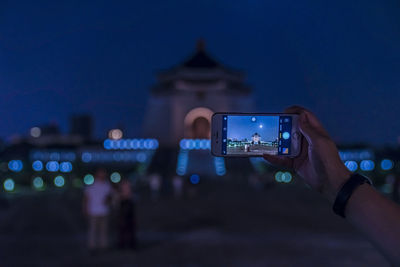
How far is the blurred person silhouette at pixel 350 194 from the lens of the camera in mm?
1062

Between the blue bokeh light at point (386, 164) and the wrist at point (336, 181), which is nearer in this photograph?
the wrist at point (336, 181)

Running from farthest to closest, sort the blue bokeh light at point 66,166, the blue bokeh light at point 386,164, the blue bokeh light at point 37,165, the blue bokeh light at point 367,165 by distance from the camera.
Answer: the blue bokeh light at point 66,166, the blue bokeh light at point 37,165, the blue bokeh light at point 367,165, the blue bokeh light at point 386,164

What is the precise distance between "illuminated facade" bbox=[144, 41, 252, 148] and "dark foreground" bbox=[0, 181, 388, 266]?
66.8ft

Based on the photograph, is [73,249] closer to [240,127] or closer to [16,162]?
[240,127]

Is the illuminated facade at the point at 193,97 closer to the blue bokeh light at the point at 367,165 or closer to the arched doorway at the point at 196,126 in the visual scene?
the arched doorway at the point at 196,126

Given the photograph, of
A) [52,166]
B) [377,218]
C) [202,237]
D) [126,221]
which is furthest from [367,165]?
[52,166]

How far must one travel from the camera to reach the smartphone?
5.72 feet

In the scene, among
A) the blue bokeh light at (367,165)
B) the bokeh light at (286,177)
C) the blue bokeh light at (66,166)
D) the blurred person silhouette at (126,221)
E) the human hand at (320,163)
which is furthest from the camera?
the blue bokeh light at (66,166)

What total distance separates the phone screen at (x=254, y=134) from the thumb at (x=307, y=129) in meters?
0.18

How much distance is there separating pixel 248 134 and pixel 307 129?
42 cm

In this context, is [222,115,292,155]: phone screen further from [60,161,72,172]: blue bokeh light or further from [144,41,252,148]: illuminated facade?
[60,161,72,172]: blue bokeh light

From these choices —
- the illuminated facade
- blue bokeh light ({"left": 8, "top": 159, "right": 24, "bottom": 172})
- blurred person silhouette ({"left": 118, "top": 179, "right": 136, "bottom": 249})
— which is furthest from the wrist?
blue bokeh light ({"left": 8, "top": 159, "right": 24, "bottom": 172})

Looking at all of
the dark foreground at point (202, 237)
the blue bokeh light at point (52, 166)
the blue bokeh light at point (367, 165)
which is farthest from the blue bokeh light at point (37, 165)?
the blue bokeh light at point (367, 165)

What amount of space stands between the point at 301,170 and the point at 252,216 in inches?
352
